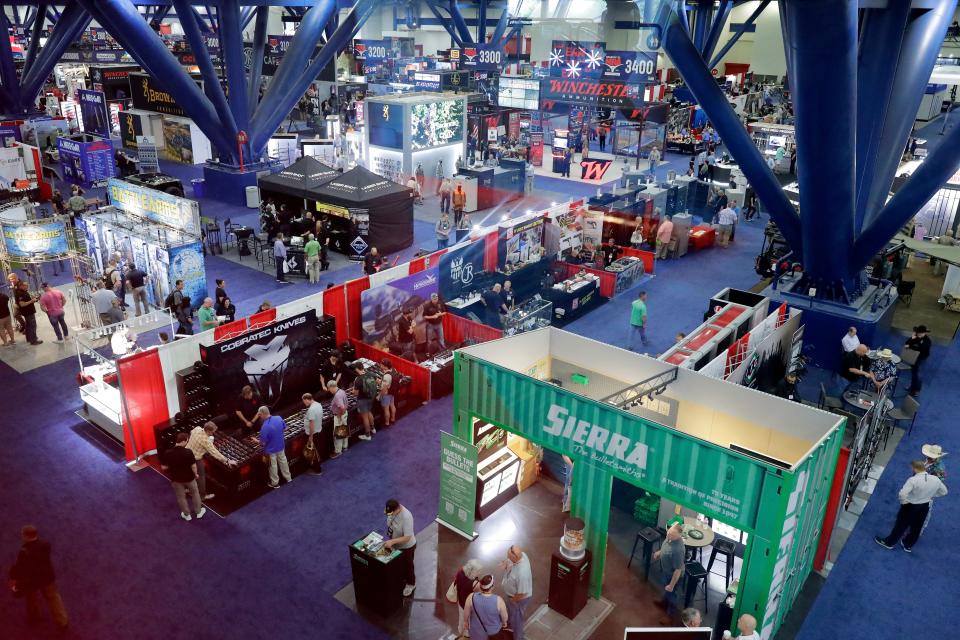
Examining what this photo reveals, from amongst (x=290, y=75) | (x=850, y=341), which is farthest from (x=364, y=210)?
(x=850, y=341)

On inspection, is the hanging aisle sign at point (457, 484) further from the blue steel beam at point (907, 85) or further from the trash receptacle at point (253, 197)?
the trash receptacle at point (253, 197)

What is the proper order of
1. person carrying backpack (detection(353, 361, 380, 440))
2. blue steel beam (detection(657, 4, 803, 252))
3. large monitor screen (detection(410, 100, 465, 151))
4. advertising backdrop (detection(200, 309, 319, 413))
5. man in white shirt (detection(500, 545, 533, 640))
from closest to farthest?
man in white shirt (detection(500, 545, 533, 640)) < advertising backdrop (detection(200, 309, 319, 413)) < person carrying backpack (detection(353, 361, 380, 440)) < blue steel beam (detection(657, 4, 803, 252)) < large monitor screen (detection(410, 100, 465, 151))

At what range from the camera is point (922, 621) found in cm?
812

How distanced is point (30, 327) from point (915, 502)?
15.0 metres

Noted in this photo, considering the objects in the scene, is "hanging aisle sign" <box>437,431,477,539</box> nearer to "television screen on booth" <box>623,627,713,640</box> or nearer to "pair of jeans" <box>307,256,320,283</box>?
"television screen on booth" <box>623,627,713,640</box>

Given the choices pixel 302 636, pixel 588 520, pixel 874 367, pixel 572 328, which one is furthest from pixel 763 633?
pixel 572 328

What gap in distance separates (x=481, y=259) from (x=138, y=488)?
8.27m

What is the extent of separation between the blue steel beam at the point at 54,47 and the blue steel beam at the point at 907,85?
31014 millimetres

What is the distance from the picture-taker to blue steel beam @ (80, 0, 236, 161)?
19.9 metres

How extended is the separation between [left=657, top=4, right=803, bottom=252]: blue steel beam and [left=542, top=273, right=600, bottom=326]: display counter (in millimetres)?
4247

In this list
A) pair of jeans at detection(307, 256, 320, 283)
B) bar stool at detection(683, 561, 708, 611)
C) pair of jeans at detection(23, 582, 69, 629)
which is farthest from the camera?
pair of jeans at detection(307, 256, 320, 283)

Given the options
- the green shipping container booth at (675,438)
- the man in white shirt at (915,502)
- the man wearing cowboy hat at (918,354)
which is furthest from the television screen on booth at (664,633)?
the man wearing cowboy hat at (918,354)

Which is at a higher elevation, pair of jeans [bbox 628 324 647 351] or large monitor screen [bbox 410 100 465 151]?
large monitor screen [bbox 410 100 465 151]

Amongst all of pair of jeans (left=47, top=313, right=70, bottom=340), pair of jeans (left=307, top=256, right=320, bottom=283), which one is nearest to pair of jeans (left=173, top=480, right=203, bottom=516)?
pair of jeans (left=47, top=313, right=70, bottom=340)
